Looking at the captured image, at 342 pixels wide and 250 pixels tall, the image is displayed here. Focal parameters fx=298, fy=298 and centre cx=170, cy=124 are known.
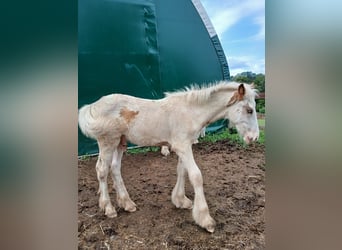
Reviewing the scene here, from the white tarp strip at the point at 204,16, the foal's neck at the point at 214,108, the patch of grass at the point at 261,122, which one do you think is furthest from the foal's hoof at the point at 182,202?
the white tarp strip at the point at 204,16

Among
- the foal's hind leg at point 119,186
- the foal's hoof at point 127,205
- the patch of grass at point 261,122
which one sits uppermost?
the patch of grass at point 261,122

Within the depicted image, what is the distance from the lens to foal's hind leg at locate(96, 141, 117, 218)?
51.8 inches

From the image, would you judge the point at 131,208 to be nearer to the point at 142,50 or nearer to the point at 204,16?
the point at 142,50

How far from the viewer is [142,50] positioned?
135 centimetres

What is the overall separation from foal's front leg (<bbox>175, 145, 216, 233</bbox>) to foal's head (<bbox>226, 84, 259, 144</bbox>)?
0.84 ft

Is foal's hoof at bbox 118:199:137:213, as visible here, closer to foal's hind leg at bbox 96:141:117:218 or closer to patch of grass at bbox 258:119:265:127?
foal's hind leg at bbox 96:141:117:218

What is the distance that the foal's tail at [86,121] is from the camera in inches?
50.6

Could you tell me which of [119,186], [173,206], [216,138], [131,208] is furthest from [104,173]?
[216,138]

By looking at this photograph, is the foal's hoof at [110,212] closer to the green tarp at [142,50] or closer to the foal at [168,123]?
the foal at [168,123]

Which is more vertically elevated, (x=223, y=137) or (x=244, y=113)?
(x=244, y=113)

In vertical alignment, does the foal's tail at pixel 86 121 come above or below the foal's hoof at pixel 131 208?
above

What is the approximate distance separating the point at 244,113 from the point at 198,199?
0.43 metres
